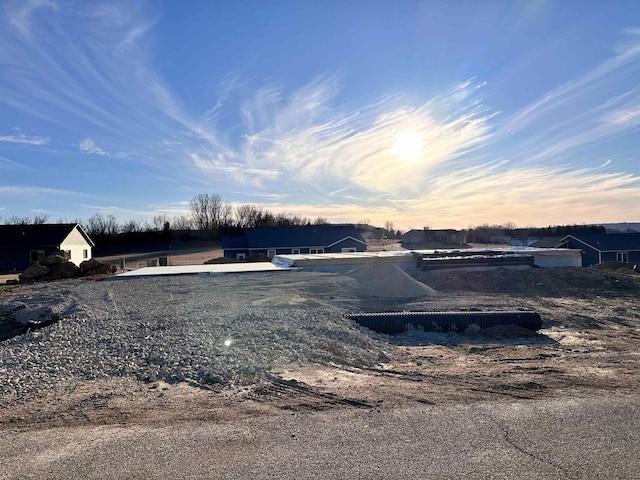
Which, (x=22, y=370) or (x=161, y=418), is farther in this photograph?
(x=22, y=370)

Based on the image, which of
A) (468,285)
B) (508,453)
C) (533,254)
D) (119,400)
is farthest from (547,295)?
(119,400)

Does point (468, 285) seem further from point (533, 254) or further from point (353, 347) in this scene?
point (353, 347)

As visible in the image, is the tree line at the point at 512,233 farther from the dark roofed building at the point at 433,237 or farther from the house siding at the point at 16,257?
the house siding at the point at 16,257

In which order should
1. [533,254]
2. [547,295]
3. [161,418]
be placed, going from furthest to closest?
[533,254], [547,295], [161,418]

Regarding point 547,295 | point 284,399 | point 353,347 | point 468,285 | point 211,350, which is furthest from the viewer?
point 468,285

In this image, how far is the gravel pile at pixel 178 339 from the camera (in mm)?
6676

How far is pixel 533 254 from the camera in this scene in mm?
24312

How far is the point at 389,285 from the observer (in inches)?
627

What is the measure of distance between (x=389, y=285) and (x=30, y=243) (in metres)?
38.5

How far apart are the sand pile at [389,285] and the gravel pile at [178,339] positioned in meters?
1.90

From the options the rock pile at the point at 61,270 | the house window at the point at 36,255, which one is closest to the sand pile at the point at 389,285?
the rock pile at the point at 61,270

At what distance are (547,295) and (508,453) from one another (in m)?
14.2

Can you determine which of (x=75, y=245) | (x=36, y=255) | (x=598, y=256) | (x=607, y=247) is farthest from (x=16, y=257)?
(x=607, y=247)

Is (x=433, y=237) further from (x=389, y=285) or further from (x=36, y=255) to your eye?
(x=389, y=285)
